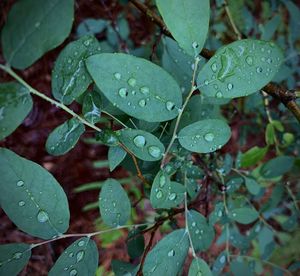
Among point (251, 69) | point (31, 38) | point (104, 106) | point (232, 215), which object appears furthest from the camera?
point (232, 215)

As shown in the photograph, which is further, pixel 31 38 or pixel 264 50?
pixel 264 50

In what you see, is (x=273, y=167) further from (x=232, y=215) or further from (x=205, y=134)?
(x=205, y=134)

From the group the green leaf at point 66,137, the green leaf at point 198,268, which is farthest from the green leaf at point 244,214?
the green leaf at point 66,137

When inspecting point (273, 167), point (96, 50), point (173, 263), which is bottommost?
point (273, 167)

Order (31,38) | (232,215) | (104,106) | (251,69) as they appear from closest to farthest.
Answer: (31,38), (251,69), (104,106), (232,215)

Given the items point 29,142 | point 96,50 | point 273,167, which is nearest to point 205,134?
point 96,50

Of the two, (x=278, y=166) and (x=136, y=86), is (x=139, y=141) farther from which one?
(x=278, y=166)

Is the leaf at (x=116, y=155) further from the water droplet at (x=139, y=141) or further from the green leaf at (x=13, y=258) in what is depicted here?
the green leaf at (x=13, y=258)

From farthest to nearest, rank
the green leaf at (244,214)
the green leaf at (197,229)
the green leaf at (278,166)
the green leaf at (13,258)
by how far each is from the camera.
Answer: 1. the green leaf at (278,166)
2. the green leaf at (244,214)
3. the green leaf at (197,229)
4. the green leaf at (13,258)
